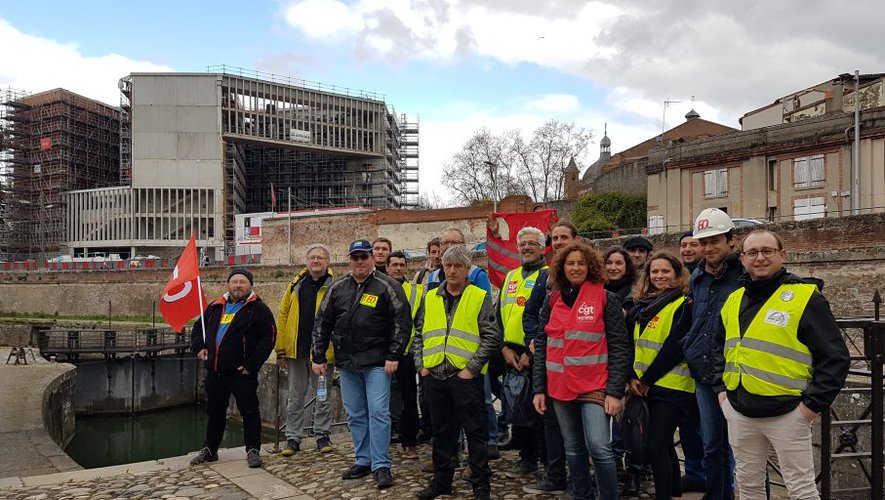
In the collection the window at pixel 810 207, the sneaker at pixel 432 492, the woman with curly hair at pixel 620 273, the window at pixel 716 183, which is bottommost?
the sneaker at pixel 432 492

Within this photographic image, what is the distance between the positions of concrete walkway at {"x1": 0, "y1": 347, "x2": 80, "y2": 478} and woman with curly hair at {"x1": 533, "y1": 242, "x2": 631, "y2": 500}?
296 inches

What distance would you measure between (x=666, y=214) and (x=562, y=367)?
3189 centimetres

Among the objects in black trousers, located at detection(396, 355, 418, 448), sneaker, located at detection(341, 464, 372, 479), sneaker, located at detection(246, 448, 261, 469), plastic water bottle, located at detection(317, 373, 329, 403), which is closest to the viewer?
sneaker, located at detection(341, 464, 372, 479)

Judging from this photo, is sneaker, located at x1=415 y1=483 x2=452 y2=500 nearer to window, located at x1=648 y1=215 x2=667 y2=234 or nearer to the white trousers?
the white trousers

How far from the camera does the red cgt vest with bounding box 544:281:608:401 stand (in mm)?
4727

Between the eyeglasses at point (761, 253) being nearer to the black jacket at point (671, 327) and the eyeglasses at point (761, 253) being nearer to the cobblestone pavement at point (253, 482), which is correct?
the black jacket at point (671, 327)

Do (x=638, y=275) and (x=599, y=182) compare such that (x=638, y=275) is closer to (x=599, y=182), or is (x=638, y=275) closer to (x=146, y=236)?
(x=599, y=182)

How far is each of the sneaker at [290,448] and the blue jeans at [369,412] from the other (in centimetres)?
128

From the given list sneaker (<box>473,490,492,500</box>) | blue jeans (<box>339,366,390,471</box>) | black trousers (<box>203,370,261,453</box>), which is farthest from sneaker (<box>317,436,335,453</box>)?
sneaker (<box>473,490,492,500</box>)

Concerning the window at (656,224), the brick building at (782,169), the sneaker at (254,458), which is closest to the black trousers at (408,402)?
the sneaker at (254,458)

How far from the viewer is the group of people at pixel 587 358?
387 centimetres

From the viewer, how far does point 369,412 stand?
21.0ft

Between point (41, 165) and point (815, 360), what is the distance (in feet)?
234

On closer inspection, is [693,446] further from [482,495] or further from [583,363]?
[482,495]
